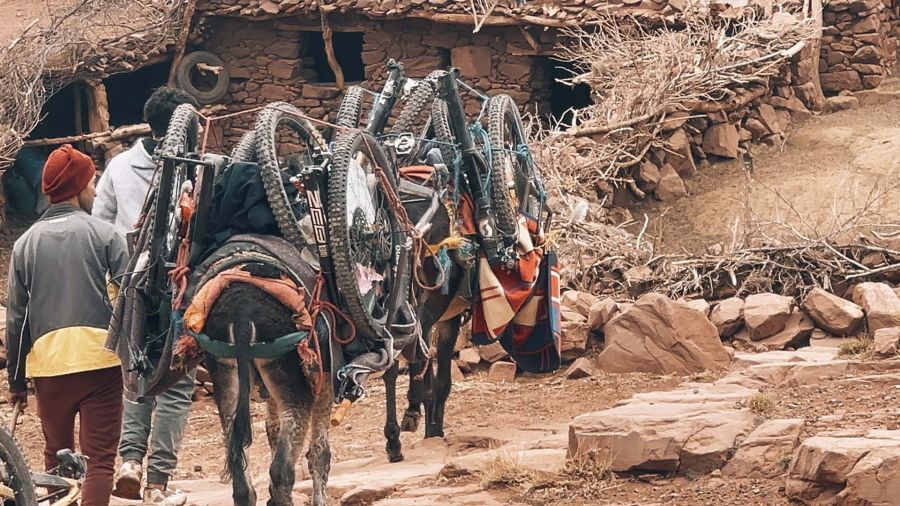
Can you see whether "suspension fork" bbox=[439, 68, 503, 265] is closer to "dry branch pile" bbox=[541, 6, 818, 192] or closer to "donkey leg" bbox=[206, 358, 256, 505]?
"donkey leg" bbox=[206, 358, 256, 505]

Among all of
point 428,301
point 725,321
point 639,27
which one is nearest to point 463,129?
point 428,301

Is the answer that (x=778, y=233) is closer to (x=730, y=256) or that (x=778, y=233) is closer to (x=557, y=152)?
(x=730, y=256)

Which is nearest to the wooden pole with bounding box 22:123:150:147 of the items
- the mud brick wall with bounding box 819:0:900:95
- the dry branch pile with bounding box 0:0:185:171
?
the dry branch pile with bounding box 0:0:185:171

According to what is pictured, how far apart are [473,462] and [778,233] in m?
6.11

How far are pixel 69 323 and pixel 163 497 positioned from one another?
4.16 feet

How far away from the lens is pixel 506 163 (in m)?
8.83

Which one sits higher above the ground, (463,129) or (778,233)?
(463,129)

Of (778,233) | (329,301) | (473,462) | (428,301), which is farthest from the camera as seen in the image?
(778,233)

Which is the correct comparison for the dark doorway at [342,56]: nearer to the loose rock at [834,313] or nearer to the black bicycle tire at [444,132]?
the loose rock at [834,313]

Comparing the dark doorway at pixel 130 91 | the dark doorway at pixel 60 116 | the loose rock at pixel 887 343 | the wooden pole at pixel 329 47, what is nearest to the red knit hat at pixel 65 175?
the loose rock at pixel 887 343

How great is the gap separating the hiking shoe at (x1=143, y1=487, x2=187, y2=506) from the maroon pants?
2.47 feet

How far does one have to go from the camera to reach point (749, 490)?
6.62 m

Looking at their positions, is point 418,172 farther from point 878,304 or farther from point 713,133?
point 713,133

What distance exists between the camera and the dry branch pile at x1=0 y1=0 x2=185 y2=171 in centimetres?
1675
